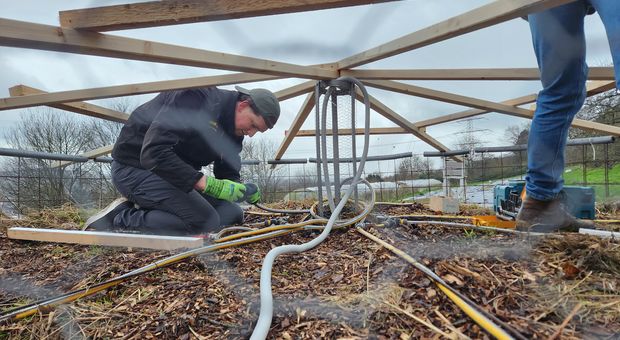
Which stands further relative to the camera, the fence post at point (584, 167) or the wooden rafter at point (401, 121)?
the fence post at point (584, 167)

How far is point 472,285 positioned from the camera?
2.74 ft

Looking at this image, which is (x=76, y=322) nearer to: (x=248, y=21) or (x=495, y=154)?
(x=248, y=21)

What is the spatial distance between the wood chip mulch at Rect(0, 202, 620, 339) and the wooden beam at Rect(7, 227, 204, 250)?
97mm

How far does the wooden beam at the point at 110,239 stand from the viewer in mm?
1401

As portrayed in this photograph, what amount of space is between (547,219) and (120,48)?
1.73 metres

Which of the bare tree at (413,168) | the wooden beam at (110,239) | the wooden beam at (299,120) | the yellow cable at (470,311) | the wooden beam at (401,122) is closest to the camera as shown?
the yellow cable at (470,311)

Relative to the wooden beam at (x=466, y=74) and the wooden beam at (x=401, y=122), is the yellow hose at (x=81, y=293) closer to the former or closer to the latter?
the wooden beam at (x=466, y=74)


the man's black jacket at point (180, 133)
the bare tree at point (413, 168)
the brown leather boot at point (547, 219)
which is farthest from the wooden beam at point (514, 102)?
the man's black jacket at point (180, 133)

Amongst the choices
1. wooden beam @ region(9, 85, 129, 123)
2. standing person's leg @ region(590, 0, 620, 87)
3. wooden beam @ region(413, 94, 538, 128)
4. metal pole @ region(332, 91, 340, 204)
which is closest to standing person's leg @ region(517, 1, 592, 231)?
standing person's leg @ region(590, 0, 620, 87)

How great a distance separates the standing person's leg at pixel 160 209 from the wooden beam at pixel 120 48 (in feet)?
2.79

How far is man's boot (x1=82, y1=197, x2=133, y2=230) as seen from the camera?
74.6 inches

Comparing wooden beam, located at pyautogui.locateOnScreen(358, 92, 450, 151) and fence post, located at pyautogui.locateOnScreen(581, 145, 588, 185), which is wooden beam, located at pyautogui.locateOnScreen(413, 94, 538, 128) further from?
fence post, located at pyautogui.locateOnScreen(581, 145, 588, 185)

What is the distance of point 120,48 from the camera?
3.76ft

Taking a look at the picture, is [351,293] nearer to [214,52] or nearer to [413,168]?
[214,52]
